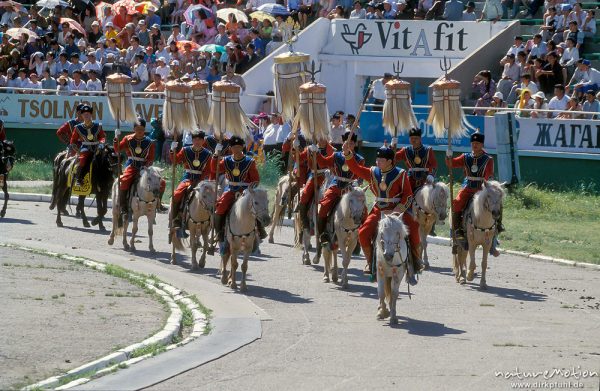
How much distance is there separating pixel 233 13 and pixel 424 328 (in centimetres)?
2219

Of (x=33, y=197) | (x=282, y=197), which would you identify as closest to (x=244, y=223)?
(x=282, y=197)

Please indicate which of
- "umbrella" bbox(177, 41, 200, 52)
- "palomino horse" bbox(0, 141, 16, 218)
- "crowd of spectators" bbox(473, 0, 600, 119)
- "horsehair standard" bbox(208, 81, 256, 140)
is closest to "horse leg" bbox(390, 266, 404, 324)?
"horsehair standard" bbox(208, 81, 256, 140)

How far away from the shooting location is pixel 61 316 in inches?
561

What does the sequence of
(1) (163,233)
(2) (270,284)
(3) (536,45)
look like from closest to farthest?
1. (2) (270,284)
2. (1) (163,233)
3. (3) (536,45)

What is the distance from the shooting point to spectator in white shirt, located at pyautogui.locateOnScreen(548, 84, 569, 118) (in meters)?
27.9

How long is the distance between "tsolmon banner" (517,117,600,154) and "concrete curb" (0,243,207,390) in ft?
41.5

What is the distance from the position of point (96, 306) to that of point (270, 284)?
3.69 meters

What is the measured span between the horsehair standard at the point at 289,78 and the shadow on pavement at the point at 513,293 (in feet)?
16.9

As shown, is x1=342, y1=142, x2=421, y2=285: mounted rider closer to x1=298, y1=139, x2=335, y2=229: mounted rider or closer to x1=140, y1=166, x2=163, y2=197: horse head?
x1=298, y1=139, x2=335, y2=229: mounted rider

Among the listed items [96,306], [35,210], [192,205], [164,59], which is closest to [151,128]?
[164,59]

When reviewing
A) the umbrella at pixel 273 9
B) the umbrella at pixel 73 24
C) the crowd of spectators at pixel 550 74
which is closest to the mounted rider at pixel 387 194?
the crowd of spectators at pixel 550 74

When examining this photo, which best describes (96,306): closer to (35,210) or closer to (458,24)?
(35,210)

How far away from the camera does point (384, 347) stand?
13570 mm

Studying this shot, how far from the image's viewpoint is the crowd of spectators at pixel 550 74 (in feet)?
92.2
